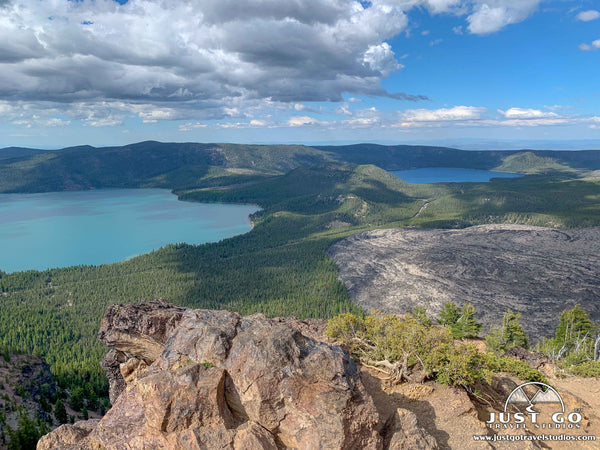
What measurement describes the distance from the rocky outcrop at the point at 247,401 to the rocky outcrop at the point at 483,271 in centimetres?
8062

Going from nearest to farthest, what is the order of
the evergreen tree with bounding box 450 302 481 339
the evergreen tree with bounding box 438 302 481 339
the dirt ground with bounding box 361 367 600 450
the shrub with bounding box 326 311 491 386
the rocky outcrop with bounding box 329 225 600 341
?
the dirt ground with bounding box 361 367 600 450 → the shrub with bounding box 326 311 491 386 → the evergreen tree with bounding box 450 302 481 339 → the evergreen tree with bounding box 438 302 481 339 → the rocky outcrop with bounding box 329 225 600 341

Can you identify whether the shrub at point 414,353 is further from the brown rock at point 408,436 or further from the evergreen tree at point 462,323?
the evergreen tree at point 462,323

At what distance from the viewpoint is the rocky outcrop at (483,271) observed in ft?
331

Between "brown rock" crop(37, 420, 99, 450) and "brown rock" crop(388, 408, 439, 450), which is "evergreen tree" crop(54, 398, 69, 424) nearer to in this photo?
"brown rock" crop(37, 420, 99, 450)

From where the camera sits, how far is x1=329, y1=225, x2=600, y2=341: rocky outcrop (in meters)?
Result: 101

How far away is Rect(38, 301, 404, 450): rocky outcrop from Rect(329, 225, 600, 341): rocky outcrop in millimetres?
80623

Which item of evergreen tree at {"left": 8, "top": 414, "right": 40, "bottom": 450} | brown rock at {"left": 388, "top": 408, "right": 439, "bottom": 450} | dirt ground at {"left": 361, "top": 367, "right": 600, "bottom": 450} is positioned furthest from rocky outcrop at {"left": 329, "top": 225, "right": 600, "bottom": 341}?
evergreen tree at {"left": 8, "top": 414, "right": 40, "bottom": 450}

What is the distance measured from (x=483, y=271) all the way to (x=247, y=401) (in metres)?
115

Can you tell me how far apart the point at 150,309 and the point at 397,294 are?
86788mm

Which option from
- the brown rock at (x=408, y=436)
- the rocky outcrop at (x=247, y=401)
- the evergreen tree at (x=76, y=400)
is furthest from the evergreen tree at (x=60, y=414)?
the brown rock at (x=408, y=436)

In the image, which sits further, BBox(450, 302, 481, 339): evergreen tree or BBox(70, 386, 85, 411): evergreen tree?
BBox(450, 302, 481, 339): evergreen tree

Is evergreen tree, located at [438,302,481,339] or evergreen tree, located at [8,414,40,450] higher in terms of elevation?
evergreen tree, located at [438,302,481,339]

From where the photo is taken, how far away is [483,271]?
12088cm

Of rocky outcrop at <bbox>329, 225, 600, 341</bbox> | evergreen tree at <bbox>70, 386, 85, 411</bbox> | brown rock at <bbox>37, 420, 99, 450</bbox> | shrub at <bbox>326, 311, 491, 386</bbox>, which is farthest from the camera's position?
rocky outcrop at <bbox>329, 225, 600, 341</bbox>
